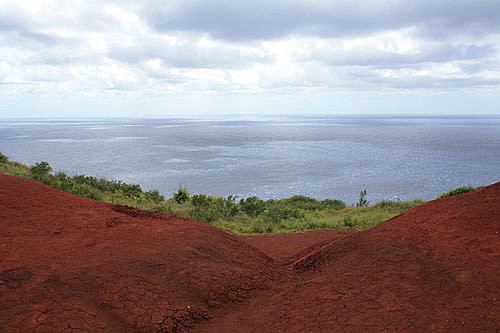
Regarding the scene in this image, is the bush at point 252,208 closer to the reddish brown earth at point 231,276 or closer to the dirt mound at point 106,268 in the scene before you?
the dirt mound at point 106,268

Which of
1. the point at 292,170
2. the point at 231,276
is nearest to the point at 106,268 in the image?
the point at 231,276

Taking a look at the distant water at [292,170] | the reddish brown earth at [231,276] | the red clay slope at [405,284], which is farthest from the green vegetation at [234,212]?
the distant water at [292,170]

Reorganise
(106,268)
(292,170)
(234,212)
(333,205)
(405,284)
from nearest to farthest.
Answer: (405,284)
(106,268)
(234,212)
(333,205)
(292,170)

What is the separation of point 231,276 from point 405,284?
3.50m

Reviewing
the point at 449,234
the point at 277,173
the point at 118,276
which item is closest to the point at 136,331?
the point at 118,276

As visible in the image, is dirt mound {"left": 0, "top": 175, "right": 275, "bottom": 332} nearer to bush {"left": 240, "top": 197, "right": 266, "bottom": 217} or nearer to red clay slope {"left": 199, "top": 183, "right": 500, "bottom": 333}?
red clay slope {"left": 199, "top": 183, "right": 500, "bottom": 333}

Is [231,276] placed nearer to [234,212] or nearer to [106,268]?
[106,268]

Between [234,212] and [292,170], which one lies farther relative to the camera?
[292,170]

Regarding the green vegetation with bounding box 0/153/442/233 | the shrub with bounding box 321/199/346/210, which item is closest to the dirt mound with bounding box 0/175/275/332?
the green vegetation with bounding box 0/153/442/233

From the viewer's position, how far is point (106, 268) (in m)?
6.35

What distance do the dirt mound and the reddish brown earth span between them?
2cm

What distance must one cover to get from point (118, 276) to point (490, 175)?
50.7 m

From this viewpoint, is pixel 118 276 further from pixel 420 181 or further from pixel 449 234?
pixel 420 181

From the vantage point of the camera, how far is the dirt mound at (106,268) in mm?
5102
